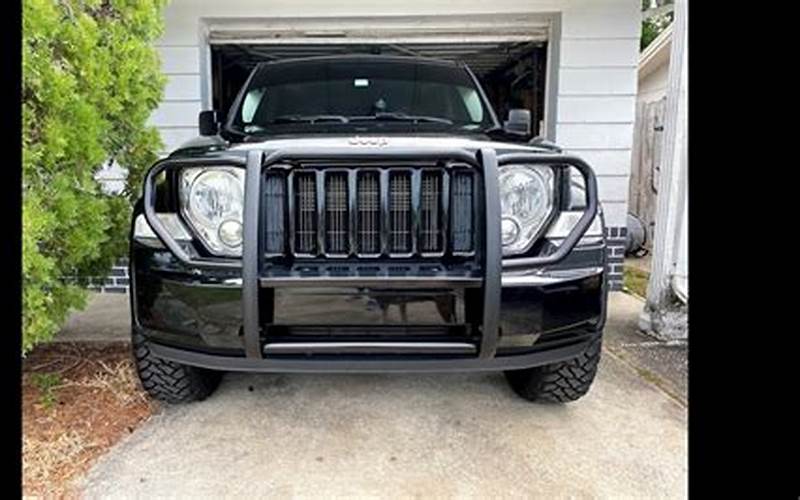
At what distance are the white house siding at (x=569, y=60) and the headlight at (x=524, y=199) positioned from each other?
2.94 meters

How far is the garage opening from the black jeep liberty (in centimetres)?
325

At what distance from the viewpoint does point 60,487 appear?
198 centimetres

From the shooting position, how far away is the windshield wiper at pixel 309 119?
298cm

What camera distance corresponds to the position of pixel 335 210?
200cm

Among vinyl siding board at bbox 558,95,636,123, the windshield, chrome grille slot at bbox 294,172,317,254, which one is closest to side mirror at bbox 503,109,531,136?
the windshield

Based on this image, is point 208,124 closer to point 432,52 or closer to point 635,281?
point 432,52

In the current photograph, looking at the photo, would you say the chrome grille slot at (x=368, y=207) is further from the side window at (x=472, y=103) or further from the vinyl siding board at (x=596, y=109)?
the vinyl siding board at (x=596, y=109)

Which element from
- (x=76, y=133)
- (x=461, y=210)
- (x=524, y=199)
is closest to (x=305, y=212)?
(x=461, y=210)

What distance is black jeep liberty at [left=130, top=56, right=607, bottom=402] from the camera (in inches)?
74.5

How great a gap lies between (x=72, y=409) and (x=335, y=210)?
167cm

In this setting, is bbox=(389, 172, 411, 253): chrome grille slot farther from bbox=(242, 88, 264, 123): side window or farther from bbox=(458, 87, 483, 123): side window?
bbox=(242, 88, 264, 123): side window
